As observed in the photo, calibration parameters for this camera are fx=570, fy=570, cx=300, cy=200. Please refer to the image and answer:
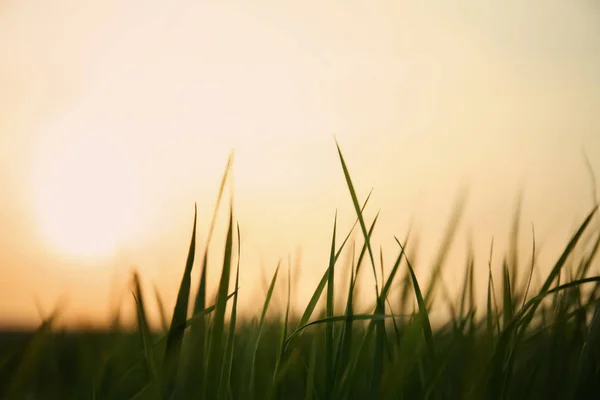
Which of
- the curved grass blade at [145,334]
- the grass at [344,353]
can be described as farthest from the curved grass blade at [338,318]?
the curved grass blade at [145,334]

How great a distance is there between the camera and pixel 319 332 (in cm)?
61

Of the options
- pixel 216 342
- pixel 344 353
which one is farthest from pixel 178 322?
pixel 344 353

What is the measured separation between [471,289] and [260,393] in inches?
12.1

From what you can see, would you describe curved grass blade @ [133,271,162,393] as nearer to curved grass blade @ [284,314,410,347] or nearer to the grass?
the grass

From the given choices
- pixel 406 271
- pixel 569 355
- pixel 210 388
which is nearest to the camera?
pixel 210 388

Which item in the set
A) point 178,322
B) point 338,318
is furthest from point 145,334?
point 338,318

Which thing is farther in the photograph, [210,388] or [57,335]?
[57,335]

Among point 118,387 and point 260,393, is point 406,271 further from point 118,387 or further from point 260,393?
point 118,387

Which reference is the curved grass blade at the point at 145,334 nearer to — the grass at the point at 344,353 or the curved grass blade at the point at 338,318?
the grass at the point at 344,353

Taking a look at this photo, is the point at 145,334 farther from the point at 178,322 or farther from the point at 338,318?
the point at 338,318

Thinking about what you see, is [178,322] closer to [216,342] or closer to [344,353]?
[216,342]

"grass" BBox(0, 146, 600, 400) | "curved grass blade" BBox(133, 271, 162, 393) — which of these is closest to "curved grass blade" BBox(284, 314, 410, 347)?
"grass" BBox(0, 146, 600, 400)

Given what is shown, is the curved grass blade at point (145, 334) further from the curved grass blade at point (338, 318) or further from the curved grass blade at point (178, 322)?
the curved grass blade at point (338, 318)

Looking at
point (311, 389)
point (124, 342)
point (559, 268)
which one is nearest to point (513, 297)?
point (559, 268)
